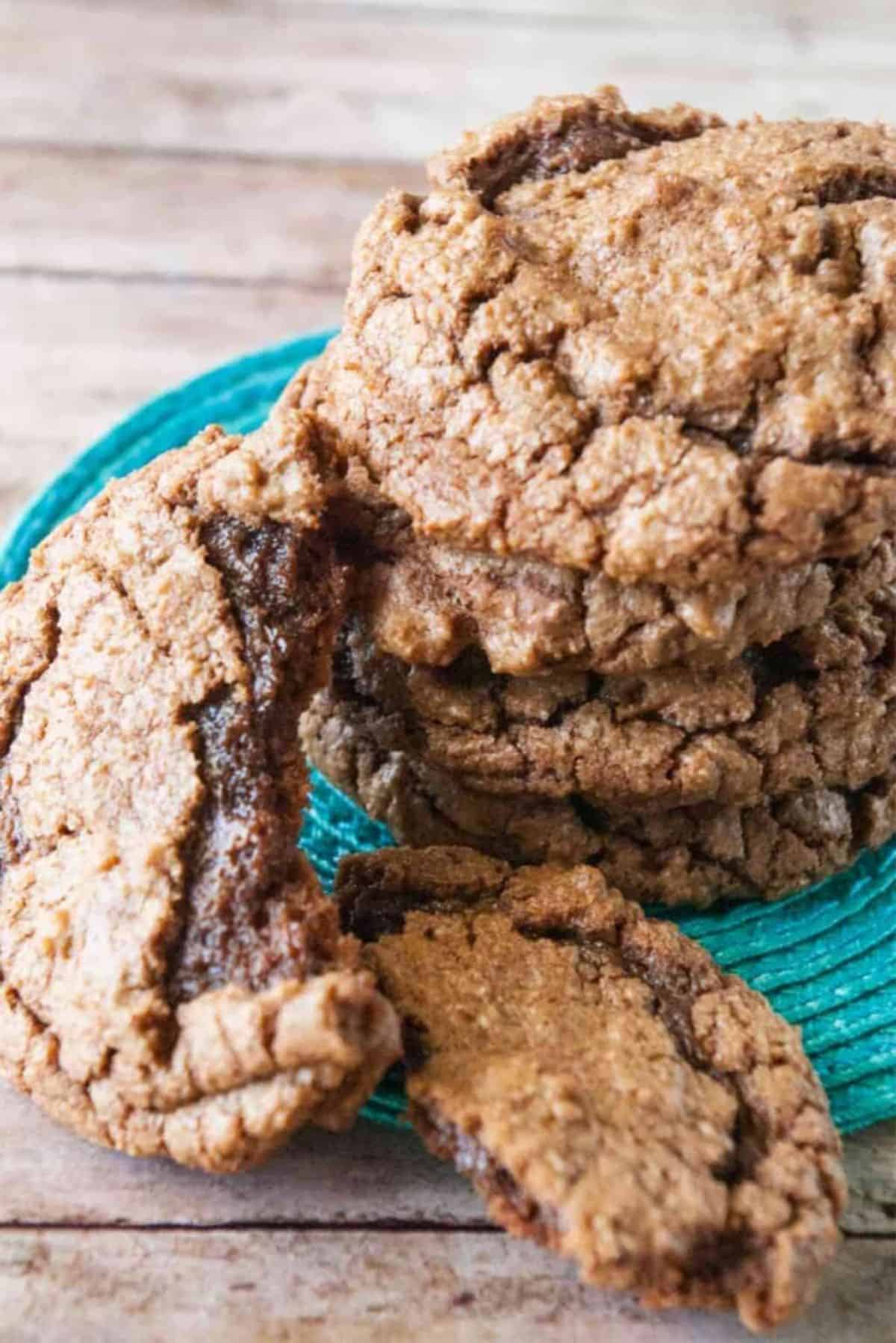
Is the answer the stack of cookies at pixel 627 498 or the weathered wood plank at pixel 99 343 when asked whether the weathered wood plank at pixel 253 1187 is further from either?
the weathered wood plank at pixel 99 343

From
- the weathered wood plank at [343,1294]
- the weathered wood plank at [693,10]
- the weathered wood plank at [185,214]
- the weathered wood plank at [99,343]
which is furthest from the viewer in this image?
the weathered wood plank at [693,10]

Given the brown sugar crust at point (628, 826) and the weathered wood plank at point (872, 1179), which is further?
the brown sugar crust at point (628, 826)

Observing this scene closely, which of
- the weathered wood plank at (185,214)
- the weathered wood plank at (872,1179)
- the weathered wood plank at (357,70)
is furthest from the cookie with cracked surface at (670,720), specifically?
the weathered wood plank at (357,70)

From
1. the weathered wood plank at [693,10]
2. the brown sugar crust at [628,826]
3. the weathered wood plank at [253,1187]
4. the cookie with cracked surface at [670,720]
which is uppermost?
the weathered wood plank at [693,10]

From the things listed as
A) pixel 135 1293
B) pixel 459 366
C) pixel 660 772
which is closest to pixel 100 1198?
pixel 135 1293

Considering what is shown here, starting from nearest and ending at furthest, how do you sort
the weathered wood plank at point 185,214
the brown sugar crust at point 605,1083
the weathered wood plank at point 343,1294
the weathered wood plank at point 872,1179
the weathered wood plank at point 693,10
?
the brown sugar crust at point 605,1083, the weathered wood plank at point 343,1294, the weathered wood plank at point 872,1179, the weathered wood plank at point 185,214, the weathered wood plank at point 693,10

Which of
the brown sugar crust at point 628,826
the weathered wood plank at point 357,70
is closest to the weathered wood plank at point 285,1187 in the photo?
the brown sugar crust at point 628,826

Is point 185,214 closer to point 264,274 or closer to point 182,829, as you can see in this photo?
point 264,274

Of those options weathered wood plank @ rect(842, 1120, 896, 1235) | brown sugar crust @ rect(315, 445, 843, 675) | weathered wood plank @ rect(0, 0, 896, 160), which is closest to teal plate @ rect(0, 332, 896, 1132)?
weathered wood plank @ rect(842, 1120, 896, 1235)

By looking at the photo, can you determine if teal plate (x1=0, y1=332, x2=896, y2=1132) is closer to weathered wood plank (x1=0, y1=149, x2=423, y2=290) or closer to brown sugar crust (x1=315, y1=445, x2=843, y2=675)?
brown sugar crust (x1=315, y1=445, x2=843, y2=675)

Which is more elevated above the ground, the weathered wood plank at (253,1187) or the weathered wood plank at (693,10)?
the weathered wood plank at (693,10)
